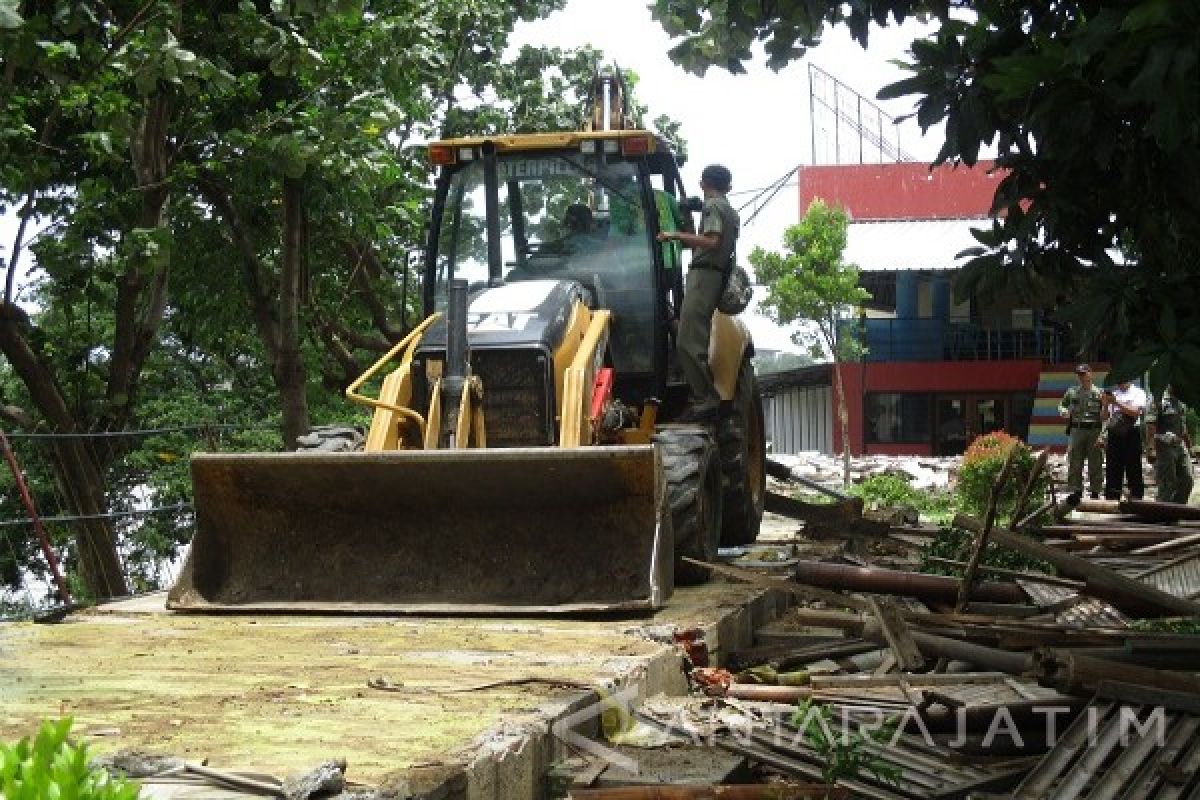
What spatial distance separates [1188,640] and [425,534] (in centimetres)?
430

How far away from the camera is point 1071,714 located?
576 cm

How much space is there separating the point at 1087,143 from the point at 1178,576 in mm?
5754

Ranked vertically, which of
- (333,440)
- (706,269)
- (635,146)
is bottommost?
(333,440)

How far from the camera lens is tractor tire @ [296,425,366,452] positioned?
9.88m

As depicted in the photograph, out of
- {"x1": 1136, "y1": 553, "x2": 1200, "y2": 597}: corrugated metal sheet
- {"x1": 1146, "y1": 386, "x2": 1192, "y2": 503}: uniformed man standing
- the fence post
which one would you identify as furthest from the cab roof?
{"x1": 1146, "y1": 386, "x2": 1192, "y2": 503}: uniformed man standing

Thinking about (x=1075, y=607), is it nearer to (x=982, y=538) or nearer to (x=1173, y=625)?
(x=1173, y=625)

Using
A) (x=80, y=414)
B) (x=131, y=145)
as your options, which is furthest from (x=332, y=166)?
(x=80, y=414)

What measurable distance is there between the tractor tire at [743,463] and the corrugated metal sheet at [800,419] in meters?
25.2

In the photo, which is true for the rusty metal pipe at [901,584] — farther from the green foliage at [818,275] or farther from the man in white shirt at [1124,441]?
the green foliage at [818,275]

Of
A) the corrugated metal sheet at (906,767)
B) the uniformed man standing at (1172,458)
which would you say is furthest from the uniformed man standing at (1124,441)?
the corrugated metal sheet at (906,767)

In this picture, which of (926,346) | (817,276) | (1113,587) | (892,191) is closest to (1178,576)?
(1113,587)

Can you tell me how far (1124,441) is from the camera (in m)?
18.3

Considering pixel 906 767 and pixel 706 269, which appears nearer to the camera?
pixel 906 767

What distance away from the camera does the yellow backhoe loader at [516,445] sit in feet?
28.0
